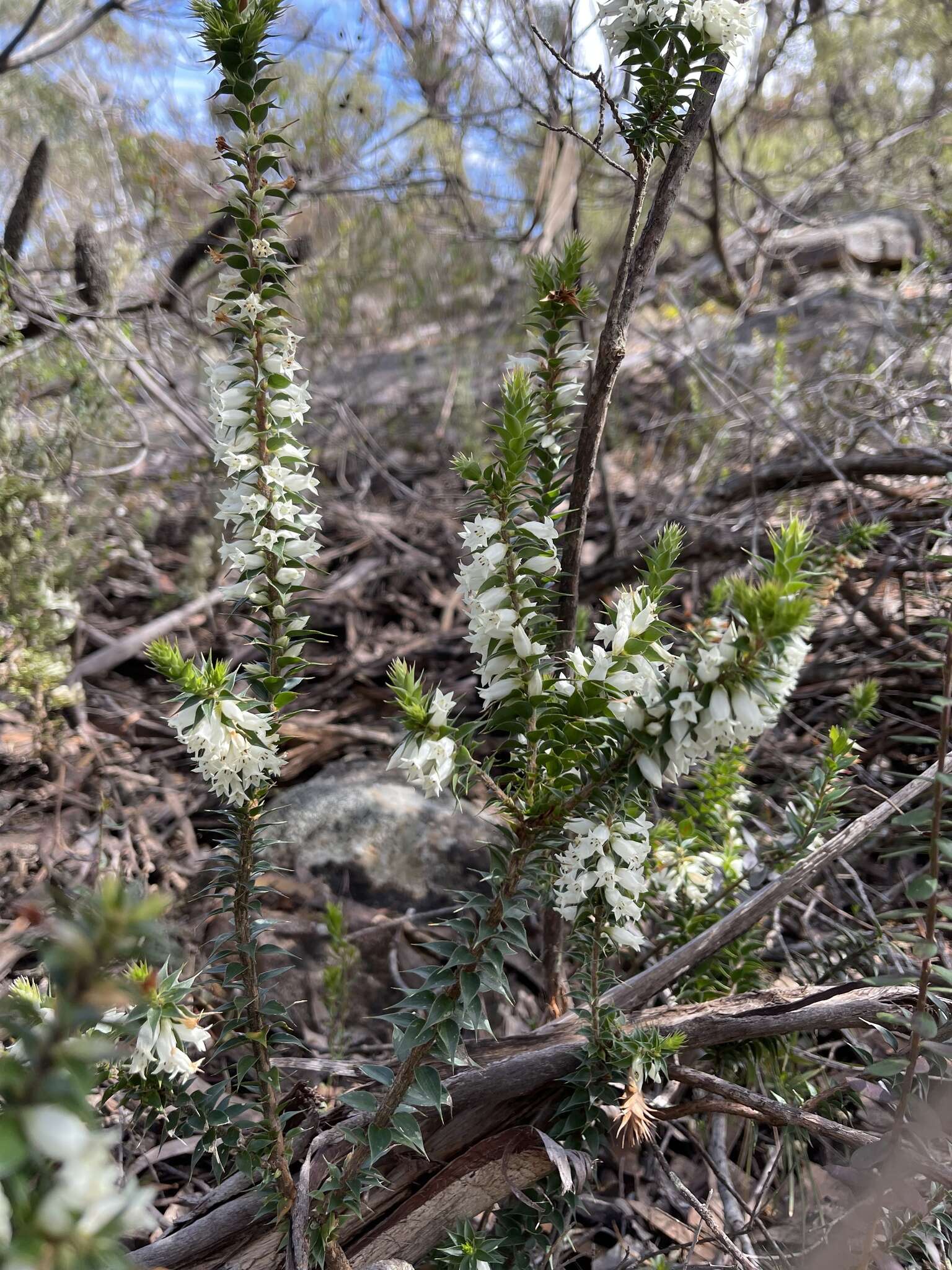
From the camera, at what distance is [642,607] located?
56.2 inches

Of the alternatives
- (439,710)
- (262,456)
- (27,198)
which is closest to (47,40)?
(27,198)

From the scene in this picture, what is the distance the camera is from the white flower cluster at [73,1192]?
69cm

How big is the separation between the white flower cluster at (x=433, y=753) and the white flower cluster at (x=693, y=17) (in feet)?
4.81

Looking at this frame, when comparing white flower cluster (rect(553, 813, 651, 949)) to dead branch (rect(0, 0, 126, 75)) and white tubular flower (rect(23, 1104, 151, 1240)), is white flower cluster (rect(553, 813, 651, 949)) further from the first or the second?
dead branch (rect(0, 0, 126, 75))

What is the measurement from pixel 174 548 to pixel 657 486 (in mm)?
3687

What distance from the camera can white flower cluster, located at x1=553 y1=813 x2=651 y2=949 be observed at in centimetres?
147

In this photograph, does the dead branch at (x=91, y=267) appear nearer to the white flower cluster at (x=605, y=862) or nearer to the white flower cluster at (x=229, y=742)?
the white flower cluster at (x=229, y=742)

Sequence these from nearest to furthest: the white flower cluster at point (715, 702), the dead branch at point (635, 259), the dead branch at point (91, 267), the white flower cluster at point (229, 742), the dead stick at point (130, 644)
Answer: the white flower cluster at point (715, 702)
the white flower cluster at point (229, 742)
the dead branch at point (635, 259)
the dead branch at point (91, 267)
the dead stick at point (130, 644)

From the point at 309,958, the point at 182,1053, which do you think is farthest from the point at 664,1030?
the point at 309,958

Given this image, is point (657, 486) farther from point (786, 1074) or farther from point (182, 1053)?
point (182, 1053)

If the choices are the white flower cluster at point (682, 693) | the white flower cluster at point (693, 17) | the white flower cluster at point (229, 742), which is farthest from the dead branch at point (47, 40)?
the white flower cluster at point (682, 693)

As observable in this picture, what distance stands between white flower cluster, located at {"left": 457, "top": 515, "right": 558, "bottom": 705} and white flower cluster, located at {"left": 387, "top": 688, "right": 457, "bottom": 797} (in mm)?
132

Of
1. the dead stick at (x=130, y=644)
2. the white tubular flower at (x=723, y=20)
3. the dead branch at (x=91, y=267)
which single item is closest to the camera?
the white tubular flower at (x=723, y=20)

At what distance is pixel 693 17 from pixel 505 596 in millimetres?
1260
